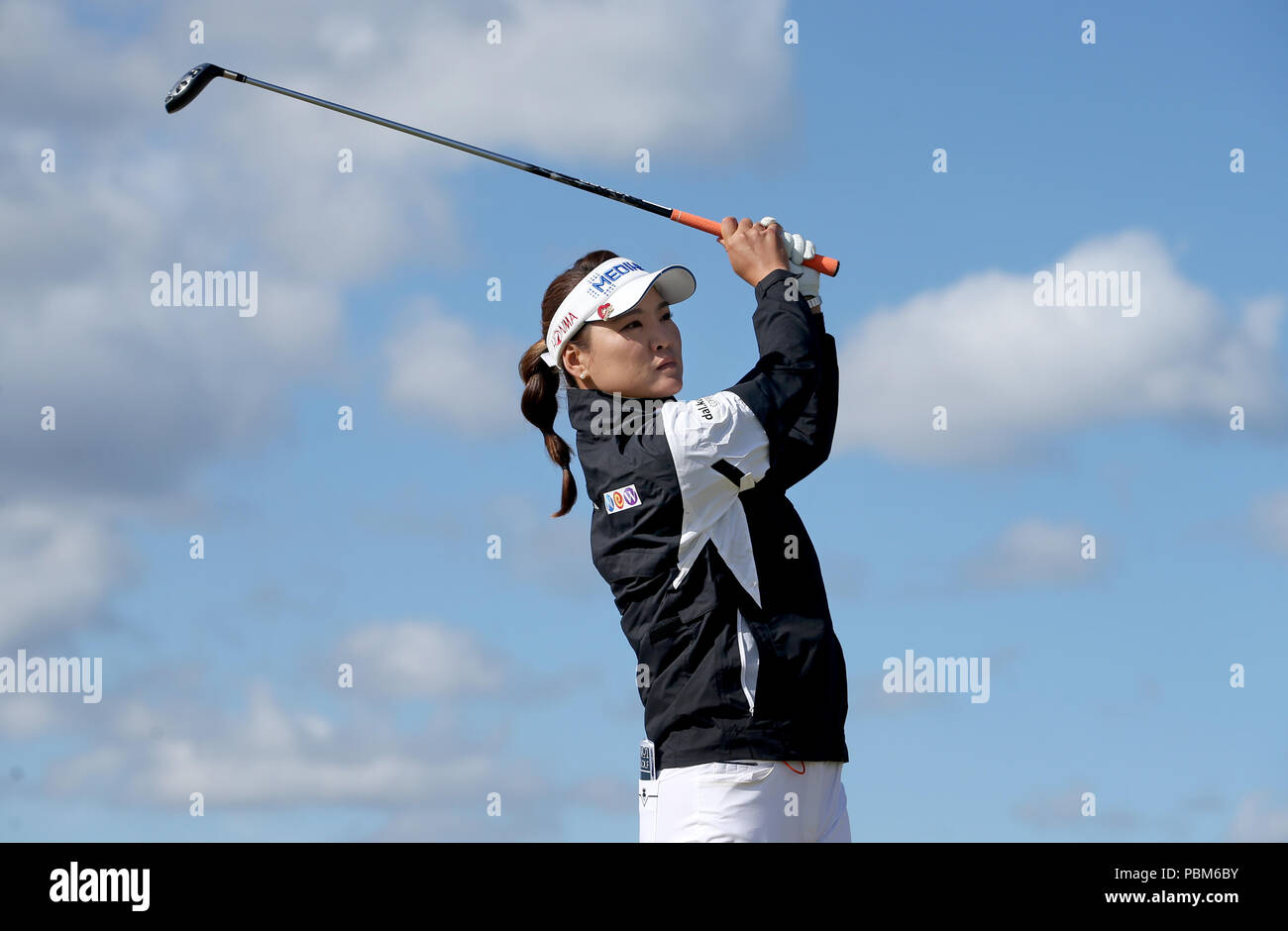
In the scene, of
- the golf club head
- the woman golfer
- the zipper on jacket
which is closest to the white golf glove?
the woman golfer

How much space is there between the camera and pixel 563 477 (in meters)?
5.77

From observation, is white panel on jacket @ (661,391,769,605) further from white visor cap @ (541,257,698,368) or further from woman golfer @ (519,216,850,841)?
white visor cap @ (541,257,698,368)

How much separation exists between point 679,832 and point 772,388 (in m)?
1.73

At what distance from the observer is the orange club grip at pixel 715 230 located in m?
5.33

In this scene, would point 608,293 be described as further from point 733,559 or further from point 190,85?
point 190,85

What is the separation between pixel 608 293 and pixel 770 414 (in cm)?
100

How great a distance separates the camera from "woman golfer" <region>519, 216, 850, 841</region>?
15.0 ft

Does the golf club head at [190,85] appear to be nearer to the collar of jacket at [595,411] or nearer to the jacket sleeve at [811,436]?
the collar of jacket at [595,411]

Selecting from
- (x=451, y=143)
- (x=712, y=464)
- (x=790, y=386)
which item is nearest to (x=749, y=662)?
(x=712, y=464)

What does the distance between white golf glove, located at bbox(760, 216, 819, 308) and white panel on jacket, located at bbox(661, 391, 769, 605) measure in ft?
2.43
